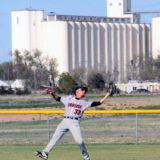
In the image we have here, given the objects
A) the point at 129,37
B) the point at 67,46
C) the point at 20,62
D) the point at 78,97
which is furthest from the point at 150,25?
the point at 78,97

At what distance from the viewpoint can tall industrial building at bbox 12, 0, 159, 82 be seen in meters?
152

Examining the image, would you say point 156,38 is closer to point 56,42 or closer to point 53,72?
point 56,42

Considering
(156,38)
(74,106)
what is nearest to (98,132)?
(74,106)

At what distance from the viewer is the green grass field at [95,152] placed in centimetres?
1938

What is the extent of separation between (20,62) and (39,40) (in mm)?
13643

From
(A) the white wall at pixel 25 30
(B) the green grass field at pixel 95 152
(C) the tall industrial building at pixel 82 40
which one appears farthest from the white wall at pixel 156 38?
(B) the green grass field at pixel 95 152

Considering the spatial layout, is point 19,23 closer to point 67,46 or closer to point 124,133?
point 67,46

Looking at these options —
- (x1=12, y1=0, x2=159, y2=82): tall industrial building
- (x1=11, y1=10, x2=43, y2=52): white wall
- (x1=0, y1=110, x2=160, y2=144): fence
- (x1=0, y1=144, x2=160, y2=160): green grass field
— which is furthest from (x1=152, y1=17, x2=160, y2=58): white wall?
(x1=0, y1=144, x2=160, y2=160): green grass field

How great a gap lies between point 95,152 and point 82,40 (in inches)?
5355

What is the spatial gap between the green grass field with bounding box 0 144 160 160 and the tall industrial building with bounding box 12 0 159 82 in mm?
125911

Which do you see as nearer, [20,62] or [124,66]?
[20,62]

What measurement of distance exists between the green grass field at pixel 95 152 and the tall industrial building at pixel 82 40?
12591 cm

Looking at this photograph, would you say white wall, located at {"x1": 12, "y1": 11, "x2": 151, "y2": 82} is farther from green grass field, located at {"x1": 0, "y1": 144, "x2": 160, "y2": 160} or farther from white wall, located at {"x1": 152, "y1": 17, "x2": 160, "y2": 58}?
green grass field, located at {"x1": 0, "y1": 144, "x2": 160, "y2": 160}

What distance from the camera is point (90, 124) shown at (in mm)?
31547
